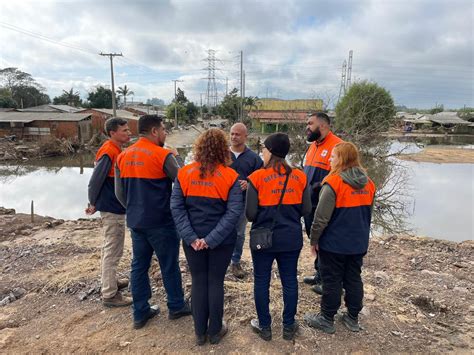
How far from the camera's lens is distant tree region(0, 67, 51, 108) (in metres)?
46.0

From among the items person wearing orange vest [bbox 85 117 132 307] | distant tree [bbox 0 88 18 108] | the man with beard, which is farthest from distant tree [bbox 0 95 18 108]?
the man with beard

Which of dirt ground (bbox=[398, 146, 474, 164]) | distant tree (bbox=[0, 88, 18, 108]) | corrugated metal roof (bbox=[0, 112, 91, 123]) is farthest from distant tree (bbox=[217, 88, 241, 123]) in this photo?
distant tree (bbox=[0, 88, 18, 108])

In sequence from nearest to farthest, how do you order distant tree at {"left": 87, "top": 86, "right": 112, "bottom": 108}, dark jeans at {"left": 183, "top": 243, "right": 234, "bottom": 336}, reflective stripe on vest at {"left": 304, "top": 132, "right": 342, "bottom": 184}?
dark jeans at {"left": 183, "top": 243, "right": 234, "bottom": 336} → reflective stripe on vest at {"left": 304, "top": 132, "right": 342, "bottom": 184} → distant tree at {"left": 87, "top": 86, "right": 112, "bottom": 108}

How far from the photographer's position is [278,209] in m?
2.44

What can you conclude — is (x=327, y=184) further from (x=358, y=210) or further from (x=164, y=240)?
(x=164, y=240)

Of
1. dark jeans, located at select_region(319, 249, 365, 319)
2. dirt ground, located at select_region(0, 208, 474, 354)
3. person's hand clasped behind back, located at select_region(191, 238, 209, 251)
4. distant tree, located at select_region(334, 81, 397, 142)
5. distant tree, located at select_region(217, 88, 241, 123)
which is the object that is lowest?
dirt ground, located at select_region(0, 208, 474, 354)

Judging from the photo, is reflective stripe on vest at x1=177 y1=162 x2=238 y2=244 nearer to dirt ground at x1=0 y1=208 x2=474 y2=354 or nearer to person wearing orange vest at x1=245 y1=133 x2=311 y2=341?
person wearing orange vest at x1=245 y1=133 x2=311 y2=341

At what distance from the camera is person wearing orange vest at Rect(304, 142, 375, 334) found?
249 cm

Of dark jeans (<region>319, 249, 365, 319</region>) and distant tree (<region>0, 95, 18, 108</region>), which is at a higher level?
distant tree (<region>0, 95, 18, 108</region>)

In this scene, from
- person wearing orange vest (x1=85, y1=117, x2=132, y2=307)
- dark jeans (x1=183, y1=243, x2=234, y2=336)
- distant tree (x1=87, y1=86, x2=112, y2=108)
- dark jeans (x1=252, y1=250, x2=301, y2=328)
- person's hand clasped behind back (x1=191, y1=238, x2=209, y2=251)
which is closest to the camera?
person's hand clasped behind back (x1=191, y1=238, x2=209, y2=251)

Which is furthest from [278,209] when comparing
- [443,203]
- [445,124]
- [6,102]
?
[445,124]

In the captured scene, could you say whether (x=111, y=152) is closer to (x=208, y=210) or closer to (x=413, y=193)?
(x=208, y=210)

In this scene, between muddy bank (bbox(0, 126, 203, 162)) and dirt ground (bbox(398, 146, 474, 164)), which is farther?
dirt ground (bbox(398, 146, 474, 164))

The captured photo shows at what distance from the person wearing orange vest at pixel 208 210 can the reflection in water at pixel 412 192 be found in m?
8.30
